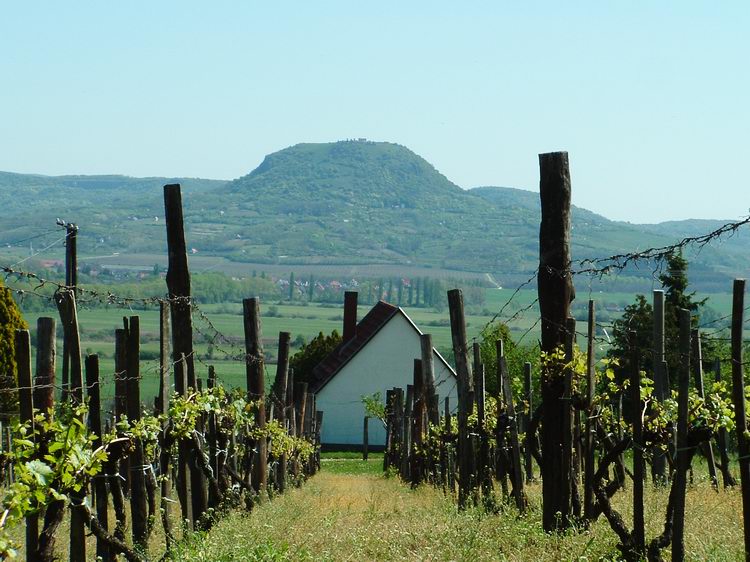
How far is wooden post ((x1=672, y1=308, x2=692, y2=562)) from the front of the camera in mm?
9562

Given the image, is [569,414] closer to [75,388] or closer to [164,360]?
[164,360]

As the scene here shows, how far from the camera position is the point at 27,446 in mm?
9188

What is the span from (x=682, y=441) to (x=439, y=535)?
3.36 m

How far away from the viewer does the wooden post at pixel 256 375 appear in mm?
19703

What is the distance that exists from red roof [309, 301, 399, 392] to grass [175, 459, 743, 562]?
41.0 meters

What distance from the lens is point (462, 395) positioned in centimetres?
1797

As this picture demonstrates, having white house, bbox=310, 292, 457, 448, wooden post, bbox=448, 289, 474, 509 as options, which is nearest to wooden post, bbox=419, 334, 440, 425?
wooden post, bbox=448, 289, 474, 509

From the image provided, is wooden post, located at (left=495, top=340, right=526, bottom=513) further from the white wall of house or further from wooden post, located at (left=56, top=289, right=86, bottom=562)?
the white wall of house

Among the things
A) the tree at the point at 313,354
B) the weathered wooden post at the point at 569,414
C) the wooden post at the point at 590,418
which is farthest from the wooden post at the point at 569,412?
the tree at the point at 313,354

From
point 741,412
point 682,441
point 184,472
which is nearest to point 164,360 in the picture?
point 184,472

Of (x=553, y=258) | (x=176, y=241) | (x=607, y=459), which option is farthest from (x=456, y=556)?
(x=176, y=241)

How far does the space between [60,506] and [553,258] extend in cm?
559

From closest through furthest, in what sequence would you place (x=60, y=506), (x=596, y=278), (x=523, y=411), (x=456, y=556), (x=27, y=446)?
(x=27, y=446) → (x=60, y=506) → (x=456, y=556) → (x=596, y=278) → (x=523, y=411)

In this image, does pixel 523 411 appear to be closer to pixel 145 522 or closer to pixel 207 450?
pixel 207 450
